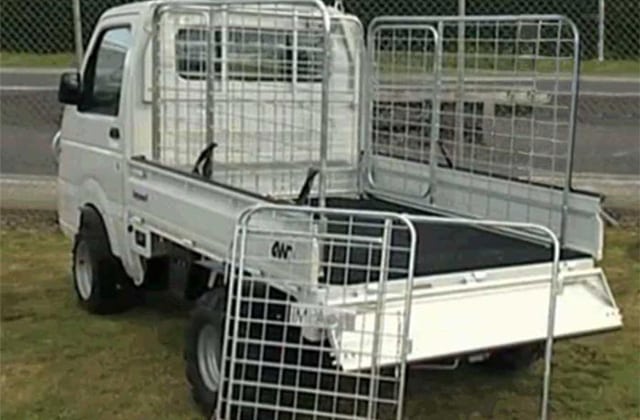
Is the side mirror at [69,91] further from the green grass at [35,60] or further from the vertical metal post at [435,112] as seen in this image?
the green grass at [35,60]

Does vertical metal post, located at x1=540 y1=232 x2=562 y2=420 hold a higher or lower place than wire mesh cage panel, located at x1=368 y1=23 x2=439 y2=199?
lower

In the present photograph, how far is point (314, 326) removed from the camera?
171 inches

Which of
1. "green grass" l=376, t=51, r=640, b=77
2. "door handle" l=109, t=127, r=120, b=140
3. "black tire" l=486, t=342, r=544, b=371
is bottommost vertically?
"black tire" l=486, t=342, r=544, b=371

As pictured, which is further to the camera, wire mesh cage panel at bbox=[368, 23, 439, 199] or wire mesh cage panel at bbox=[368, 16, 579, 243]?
wire mesh cage panel at bbox=[368, 23, 439, 199]

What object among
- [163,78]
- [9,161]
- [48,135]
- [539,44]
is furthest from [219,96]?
[48,135]

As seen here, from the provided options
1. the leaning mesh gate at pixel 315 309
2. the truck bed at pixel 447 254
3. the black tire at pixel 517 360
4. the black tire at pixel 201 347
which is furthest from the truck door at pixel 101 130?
the black tire at pixel 517 360

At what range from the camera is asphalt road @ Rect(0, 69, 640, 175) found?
11312mm

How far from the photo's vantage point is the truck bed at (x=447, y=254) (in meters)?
4.56

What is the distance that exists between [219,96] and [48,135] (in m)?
6.94

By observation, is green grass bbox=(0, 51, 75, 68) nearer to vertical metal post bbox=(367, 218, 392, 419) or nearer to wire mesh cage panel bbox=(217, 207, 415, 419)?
wire mesh cage panel bbox=(217, 207, 415, 419)

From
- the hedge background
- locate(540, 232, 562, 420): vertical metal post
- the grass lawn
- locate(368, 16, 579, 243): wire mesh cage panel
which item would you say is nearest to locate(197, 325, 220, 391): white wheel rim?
the grass lawn

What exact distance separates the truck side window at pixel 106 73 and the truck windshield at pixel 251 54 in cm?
37

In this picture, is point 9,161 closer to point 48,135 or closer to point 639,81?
point 48,135

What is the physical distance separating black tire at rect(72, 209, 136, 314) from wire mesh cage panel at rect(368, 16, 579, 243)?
66.4 inches
